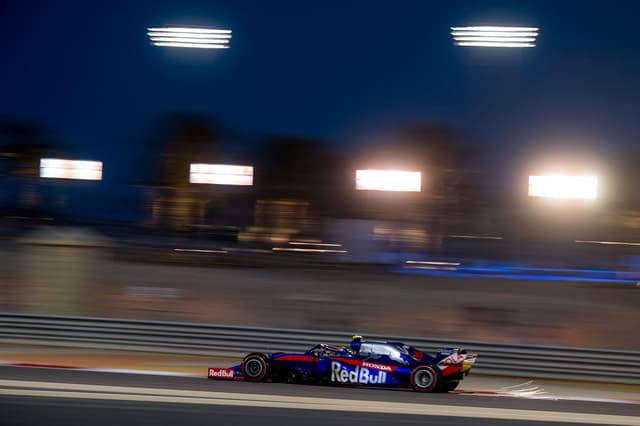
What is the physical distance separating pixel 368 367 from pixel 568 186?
28595 mm

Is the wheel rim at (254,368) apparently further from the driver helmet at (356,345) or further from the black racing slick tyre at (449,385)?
the black racing slick tyre at (449,385)

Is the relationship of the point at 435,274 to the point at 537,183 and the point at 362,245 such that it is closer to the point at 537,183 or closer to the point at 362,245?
the point at 362,245

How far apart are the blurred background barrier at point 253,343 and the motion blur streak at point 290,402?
3427 millimetres

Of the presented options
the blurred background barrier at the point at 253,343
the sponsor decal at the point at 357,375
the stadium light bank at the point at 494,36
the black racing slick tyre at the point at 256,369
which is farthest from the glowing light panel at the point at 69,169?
the sponsor decal at the point at 357,375

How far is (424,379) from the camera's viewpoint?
386 inches

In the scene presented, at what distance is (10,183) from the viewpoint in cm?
4531

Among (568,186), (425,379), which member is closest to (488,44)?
(425,379)

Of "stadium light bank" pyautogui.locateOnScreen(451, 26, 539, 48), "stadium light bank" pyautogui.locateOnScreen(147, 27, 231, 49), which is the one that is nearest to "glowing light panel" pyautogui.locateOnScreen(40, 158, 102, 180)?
"stadium light bank" pyautogui.locateOnScreen(147, 27, 231, 49)

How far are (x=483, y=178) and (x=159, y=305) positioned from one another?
86.1 feet

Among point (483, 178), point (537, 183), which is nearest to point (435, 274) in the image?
point (537, 183)

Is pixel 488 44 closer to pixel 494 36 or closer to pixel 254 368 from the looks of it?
pixel 494 36

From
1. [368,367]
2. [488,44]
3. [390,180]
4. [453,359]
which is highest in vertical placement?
[488,44]

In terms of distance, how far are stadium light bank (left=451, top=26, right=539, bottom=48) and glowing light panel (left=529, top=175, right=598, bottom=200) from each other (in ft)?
51.1

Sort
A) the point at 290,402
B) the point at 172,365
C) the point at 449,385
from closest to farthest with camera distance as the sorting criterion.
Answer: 1. the point at 290,402
2. the point at 449,385
3. the point at 172,365
